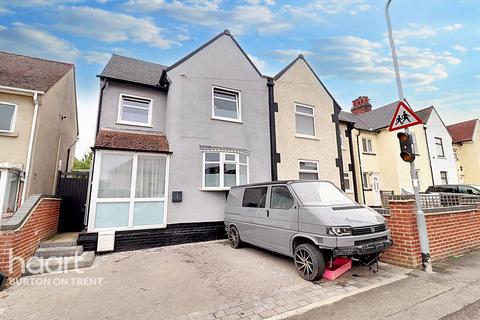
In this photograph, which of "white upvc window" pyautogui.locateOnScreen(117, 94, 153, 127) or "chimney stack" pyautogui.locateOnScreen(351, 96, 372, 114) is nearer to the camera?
"white upvc window" pyautogui.locateOnScreen(117, 94, 153, 127)

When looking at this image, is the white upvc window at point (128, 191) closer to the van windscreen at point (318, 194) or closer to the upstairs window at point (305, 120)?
the van windscreen at point (318, 194)

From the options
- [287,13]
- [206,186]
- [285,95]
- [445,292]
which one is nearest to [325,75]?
[285,95]

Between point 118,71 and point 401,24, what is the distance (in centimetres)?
1069

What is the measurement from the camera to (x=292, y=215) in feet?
16.6

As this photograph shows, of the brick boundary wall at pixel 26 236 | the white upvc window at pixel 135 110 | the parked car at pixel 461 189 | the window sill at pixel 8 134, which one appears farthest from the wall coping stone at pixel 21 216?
the parked car at pixel 461 189

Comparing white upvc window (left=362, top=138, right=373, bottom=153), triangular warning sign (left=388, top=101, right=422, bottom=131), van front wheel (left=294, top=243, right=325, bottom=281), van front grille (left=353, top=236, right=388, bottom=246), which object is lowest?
van front wheel (left=294, top=243, right=325, bottom=281)

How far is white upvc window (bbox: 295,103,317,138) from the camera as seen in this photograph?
11.7 metres

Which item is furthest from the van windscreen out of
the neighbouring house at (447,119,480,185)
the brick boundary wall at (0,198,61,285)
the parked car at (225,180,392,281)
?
the neighbouring house at (447,119,480,185)

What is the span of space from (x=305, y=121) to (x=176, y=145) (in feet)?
23.5

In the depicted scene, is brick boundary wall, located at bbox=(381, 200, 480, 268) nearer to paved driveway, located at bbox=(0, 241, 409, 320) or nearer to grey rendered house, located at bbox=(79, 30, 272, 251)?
paved driveway, located at bbox=(0, 241, 409, 320)

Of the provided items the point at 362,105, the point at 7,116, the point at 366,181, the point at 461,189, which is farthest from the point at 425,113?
the point at 7,116

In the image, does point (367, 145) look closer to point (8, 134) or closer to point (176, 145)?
point (176, 145)

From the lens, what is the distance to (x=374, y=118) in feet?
67.4

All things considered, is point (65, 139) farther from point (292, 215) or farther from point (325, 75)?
point (325, 75)
